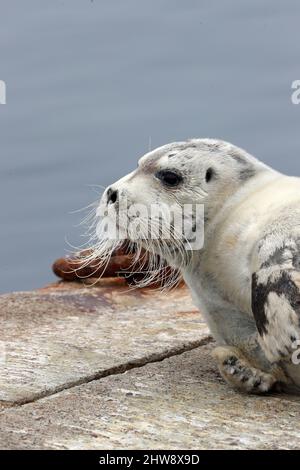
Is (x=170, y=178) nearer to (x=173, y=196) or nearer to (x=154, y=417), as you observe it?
(x=173, y=196)

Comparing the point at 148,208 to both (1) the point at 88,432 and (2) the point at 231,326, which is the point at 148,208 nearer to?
(2) the point at 231,326

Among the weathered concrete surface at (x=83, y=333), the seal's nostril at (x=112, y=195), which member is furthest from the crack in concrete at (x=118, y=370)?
the seal's nostril at (x=112, y=195)

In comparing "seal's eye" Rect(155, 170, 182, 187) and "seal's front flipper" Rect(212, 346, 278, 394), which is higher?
"seal's eye" Rect(155, 170, 182, 187)

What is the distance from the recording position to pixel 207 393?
20.3ft

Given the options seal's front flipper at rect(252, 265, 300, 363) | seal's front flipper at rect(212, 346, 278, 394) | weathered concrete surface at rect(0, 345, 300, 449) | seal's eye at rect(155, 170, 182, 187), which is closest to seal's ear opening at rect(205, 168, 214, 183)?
seal's eye at rect(155, 170, 182, 187)

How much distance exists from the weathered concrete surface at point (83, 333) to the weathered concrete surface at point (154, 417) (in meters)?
0.28

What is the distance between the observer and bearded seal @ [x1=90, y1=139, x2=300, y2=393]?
19.5 feet

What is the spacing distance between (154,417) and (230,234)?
1.04m

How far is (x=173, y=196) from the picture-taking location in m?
6.24

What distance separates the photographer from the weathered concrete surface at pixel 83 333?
21.6 feet

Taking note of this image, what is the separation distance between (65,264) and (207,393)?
3.44m

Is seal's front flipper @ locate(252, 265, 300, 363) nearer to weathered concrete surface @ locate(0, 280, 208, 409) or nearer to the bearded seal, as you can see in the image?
the bearded seal
